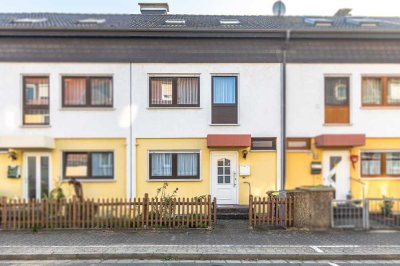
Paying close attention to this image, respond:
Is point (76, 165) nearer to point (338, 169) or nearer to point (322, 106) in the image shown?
point (322, 106)

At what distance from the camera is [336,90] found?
13547 mm

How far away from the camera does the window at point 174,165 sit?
1328 cm

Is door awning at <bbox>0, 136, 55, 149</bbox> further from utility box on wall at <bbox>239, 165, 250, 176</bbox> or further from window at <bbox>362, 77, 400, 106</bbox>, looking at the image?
window at <bbox>362, 77, 400, 106</bbox>

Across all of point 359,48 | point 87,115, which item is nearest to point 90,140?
point 87,115

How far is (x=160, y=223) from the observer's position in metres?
10.2

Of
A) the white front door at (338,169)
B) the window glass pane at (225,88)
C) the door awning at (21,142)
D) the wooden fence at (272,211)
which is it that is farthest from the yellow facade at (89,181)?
the white front door at (338,169)

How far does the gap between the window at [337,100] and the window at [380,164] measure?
1693 millimetres

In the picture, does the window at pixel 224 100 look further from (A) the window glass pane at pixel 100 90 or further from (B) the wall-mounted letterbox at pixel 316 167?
(A) the window glass pane at pixel 100 90

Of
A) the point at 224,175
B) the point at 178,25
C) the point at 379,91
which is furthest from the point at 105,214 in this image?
the point at 379,91

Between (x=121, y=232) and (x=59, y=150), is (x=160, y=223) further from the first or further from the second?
(x=59, y=150)

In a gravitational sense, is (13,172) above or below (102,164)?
below

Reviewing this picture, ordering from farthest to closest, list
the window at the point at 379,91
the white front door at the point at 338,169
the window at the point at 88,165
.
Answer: the window at the point at 379,91 → the white front door at the point at 338,169 → the window at the point at 88,165

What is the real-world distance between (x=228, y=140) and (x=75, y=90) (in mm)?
6307

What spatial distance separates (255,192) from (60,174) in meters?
7.58
